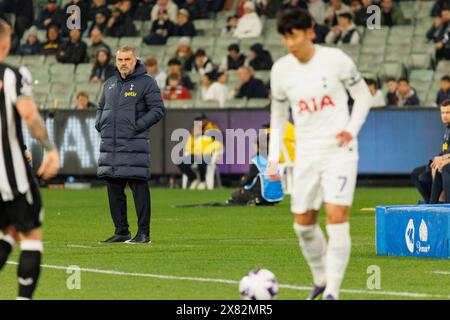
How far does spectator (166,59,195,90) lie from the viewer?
2981cm

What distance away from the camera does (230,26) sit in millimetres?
31688

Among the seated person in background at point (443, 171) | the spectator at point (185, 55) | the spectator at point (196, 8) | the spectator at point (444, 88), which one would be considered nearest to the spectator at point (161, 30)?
the spectator at point (196, 8)

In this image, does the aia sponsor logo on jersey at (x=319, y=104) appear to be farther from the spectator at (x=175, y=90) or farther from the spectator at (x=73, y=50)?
the spectator at (x=73, y=50)

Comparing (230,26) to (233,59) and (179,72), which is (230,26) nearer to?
(233,59)

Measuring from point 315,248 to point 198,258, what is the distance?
349cm

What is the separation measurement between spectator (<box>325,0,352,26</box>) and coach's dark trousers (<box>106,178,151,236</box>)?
49.5ft

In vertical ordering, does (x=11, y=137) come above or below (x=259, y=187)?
above

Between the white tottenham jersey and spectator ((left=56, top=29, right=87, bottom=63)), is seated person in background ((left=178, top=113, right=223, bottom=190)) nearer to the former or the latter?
spectator ((left=56, top=29, right=87, bottom=63))

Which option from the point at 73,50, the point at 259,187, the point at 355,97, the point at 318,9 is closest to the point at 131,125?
the point at 355,97

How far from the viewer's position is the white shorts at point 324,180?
9.67m

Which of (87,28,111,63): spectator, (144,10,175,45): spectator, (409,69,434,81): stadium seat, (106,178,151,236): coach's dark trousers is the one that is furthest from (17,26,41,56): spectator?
(106,178,151,236): coach's dark trousers

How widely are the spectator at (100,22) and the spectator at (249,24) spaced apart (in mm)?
3721

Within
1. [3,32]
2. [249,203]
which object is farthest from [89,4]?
[3,32]
